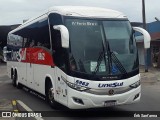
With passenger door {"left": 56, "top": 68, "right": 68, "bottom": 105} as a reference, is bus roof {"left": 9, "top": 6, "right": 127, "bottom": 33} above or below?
above

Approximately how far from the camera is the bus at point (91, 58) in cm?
1009

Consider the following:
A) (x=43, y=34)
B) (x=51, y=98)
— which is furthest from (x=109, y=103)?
(x=43, y=34)

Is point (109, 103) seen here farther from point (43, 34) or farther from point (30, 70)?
point (30, 70)

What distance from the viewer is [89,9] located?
1133cm

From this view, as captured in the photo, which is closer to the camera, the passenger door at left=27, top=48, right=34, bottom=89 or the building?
the passenger door at left=27, top=48, right=34, bottom=89

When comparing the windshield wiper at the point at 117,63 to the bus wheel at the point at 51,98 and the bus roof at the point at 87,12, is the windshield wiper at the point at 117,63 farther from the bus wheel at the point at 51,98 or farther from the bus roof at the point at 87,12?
the bus wheel at the point at 51,98

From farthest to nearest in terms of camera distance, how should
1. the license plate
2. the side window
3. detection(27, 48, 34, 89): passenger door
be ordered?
detection(27, 48, 34, 89): passenger door
the side window
the license plate

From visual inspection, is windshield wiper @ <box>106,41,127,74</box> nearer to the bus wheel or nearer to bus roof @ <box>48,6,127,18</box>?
bus roof @ <box>48,6,127,18</box>

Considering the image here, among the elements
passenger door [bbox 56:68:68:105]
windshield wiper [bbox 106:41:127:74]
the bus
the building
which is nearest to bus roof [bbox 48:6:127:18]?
the bus

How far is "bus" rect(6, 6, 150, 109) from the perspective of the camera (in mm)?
10086

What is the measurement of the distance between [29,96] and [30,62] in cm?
162

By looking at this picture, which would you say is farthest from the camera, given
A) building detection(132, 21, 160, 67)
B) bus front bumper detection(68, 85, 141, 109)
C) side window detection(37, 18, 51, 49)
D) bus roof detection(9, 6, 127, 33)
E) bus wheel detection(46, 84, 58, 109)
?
Answer: building detection(132, 21, 160, 67)

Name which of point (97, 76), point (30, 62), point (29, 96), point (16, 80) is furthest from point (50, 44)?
point (16, 80)

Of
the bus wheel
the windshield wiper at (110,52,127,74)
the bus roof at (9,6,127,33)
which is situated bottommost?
the bus wheel
